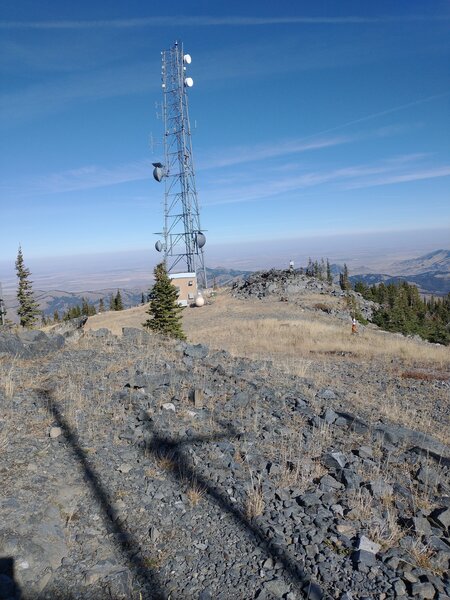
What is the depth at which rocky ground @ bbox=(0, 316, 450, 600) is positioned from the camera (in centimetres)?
354

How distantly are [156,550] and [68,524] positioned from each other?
38.2 inches

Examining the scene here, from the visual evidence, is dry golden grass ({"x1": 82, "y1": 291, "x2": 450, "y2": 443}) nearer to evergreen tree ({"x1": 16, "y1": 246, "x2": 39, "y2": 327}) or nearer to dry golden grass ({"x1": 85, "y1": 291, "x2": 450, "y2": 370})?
dry golden grass ({"x1": 85, "y1": 291, "x2": 450, "y2": 370})

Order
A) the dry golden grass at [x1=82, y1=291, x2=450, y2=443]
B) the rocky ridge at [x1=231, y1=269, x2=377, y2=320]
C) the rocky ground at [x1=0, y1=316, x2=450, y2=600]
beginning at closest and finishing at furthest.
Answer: the rocky ground at [x1=0, y1=316, x2=450, y2=600] < the dry golden grass at [x1=82, y1=291, x2=450, y2=443] < the rocky ridge at [x1=231, y1=269, x2=377, y2=320]

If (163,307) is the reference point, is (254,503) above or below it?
below

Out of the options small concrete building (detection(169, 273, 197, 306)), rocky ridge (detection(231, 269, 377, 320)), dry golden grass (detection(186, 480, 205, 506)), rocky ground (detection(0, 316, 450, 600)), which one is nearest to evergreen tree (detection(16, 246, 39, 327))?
small concrete building (detection(169, 273, 197, 306))

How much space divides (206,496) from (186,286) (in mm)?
37633

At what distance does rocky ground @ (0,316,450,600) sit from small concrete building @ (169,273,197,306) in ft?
108

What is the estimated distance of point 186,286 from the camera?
138 feet

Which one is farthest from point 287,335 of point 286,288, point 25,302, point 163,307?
point 25,302

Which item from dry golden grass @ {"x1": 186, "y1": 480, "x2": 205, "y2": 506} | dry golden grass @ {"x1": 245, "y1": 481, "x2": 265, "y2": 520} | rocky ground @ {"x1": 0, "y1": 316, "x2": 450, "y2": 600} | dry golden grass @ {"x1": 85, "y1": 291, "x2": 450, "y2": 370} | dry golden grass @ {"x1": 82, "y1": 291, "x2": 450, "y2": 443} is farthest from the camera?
dry golden grass @ {"x1": 85, "y1": 291, "x2": 450, "y2": 370}

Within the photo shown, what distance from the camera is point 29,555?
11.6 feet

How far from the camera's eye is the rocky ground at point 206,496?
3.54m

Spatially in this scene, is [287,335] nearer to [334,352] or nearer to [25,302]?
[334,352]

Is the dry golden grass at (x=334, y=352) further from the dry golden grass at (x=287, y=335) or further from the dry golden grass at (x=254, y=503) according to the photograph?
the dry golden grass at (x=254, y=503)
